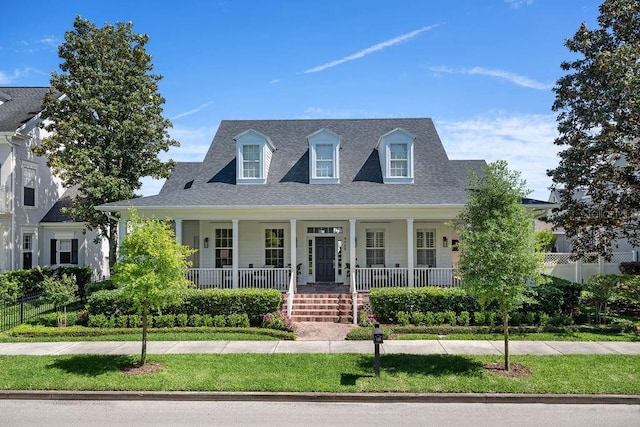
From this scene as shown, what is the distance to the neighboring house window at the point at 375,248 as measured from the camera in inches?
758

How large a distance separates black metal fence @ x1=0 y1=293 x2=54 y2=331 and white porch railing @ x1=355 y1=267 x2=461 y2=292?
12173 mm

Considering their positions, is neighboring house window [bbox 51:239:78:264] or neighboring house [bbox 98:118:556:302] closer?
neighboring house [bbox 98:118:556:302]

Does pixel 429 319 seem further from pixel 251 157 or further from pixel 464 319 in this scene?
pixel 251 157

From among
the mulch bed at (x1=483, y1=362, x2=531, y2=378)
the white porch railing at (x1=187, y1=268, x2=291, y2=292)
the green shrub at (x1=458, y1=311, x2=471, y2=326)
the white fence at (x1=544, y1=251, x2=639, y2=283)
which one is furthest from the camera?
the white fence at (x1=544, y1=251, x2=639, y2=283)

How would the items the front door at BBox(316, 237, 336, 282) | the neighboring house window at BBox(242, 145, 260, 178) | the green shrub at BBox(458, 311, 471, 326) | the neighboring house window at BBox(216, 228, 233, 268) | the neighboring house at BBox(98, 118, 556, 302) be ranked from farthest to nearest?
the neighboring house window at BBox(216, 228, 233, 268)
the front door at BBox(316, 237, 336, 282)
the neighboring house window at BBox(242, 145, 260, 178)
the neighboring house at BBox(98, 118, 556, 302)
the green shrub at BBox(458, 311, 471, 326)

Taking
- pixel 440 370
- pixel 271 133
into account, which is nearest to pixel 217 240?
pixel 271 133

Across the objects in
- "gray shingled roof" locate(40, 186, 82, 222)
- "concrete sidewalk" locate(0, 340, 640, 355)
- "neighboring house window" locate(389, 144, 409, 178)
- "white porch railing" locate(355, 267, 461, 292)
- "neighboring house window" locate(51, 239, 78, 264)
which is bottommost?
"concrete sidewalk" locate(0, 340, 640, 355)

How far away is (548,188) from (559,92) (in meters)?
4.24

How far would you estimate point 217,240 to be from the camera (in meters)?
19.5

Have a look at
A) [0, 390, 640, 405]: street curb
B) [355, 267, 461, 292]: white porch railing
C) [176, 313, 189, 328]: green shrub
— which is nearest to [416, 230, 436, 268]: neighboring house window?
[355, 267, 461, 292]: white porch railing

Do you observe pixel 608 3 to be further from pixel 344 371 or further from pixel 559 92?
pixel 344 371

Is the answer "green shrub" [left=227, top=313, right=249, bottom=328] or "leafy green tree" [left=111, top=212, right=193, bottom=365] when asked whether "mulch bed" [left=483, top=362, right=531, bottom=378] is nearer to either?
"green shrub" [left=227, top=313, right=249, bottom=328]

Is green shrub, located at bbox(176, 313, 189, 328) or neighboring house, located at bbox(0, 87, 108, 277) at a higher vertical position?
neighboring house, located at bbox(0, 87, 108, 277)

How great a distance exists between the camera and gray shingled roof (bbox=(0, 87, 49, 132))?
74.1ft
